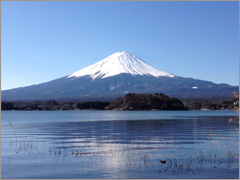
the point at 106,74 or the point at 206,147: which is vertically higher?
the point at 106,74

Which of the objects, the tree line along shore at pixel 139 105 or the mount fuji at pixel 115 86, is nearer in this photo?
the tree line along shore at pixel 139 105

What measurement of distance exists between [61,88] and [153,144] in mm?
149690

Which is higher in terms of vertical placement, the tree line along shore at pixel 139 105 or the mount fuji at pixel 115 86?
the mount fuji at pixel 115 86

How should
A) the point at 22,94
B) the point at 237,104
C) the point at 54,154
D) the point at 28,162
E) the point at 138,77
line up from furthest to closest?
the point at 138,77, the point at 22,94, the point at 54,154, the point at 28,162, the point at 237,104

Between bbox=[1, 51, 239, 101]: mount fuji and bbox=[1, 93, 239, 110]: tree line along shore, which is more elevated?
bbox=[1, 51, 239, 101]: mount fuji

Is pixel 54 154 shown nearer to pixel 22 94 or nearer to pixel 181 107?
pixel 181 107

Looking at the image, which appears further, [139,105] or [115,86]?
[115,86]

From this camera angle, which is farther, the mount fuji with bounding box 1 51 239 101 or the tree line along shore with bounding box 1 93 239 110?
the mount fuji with bounding box 1 51 239 101

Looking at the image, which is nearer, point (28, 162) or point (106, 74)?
point (28, 162)

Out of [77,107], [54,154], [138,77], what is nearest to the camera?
[54,154]

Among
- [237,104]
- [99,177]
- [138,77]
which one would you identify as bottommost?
[99,177]

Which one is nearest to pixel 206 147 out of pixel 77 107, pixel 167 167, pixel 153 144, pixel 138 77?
pixel 153 144

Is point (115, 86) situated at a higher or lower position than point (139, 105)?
higher

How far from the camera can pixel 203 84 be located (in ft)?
604
